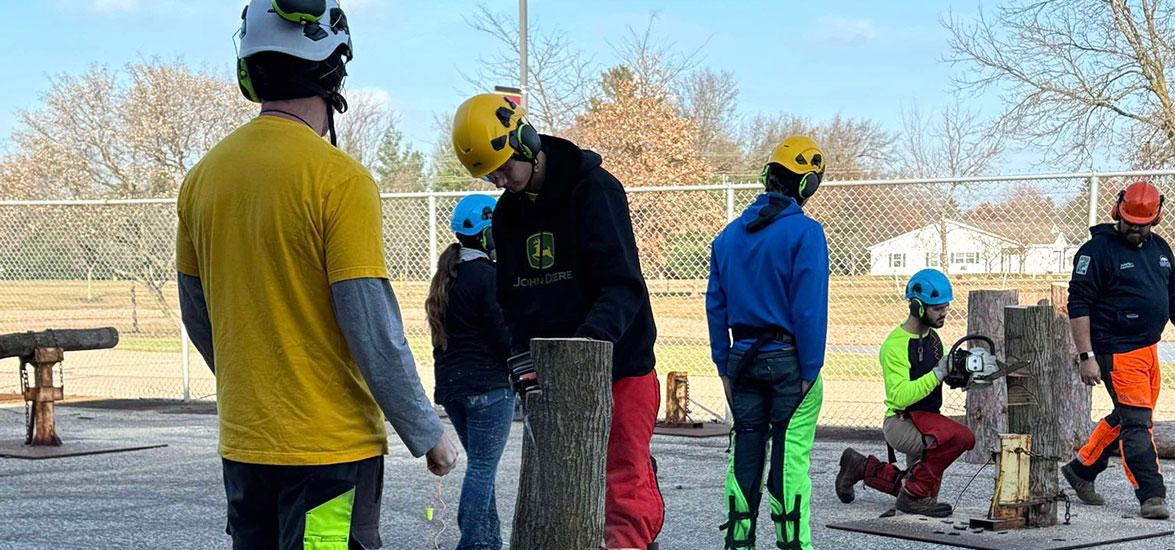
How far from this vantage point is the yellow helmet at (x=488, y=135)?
463 cm

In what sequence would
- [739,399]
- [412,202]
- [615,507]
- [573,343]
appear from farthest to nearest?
[412,202]
[739,399]
[615,507]
[573,343]

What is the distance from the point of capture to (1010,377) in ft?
25.7

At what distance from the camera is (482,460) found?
263 inches

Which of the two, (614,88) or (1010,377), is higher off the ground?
(614,88)

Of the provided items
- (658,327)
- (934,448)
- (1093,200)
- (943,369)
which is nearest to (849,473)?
(934,448)

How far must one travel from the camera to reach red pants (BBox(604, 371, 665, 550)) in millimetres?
4879

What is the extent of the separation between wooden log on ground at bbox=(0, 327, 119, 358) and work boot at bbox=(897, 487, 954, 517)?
23.7ft

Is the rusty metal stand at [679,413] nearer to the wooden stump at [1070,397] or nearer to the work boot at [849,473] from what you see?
the wooden stump at [1070,397]

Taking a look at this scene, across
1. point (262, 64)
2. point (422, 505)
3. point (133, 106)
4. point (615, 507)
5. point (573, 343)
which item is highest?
point (133, 106)

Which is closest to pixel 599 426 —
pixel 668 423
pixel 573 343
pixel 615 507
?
pixel 573 343

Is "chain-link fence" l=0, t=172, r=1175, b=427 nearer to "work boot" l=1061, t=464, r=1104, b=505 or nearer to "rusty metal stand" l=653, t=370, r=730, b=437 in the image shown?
"rusty metal stand" l=653, t=370, r=730, b=437

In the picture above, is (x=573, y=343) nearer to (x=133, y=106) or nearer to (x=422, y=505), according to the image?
(x=422, y=505)

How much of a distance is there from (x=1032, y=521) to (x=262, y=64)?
5.75 m

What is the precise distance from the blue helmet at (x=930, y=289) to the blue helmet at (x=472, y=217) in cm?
257
